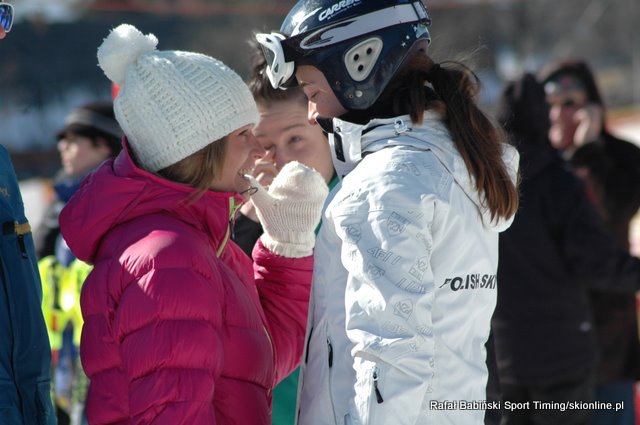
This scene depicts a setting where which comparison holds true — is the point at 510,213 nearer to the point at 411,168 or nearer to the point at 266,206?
the point at 411,168

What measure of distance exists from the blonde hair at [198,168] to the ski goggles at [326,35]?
266mm

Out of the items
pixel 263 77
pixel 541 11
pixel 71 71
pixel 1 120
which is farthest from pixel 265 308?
pixel 541 11

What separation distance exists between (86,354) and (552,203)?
2.84 m

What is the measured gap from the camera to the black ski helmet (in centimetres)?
232

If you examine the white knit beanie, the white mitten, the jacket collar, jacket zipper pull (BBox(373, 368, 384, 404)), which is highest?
the white knit beanie

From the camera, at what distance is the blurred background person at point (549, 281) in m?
4.43

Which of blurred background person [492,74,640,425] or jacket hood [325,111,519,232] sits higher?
jacket hood [325,111,519,232]

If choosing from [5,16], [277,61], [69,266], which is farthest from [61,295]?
[277,61]

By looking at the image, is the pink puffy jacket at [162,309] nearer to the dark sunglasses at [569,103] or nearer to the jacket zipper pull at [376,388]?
the jacket zipper pull at [376,388]

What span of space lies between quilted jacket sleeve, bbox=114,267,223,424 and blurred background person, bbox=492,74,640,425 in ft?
8.73

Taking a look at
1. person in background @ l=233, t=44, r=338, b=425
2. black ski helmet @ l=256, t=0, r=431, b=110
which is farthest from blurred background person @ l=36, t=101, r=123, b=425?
black ski helmet @ l=256, t=0, r=431, b=110

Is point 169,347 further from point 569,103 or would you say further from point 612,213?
point 569,103

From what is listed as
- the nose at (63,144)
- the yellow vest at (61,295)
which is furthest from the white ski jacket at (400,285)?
the nose at (63,144)

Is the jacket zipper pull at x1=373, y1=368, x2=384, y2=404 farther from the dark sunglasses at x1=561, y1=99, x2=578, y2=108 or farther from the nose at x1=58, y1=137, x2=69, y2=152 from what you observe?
the dark sunglasses at x1=561, y1=99, x2=578, y2=108
